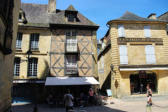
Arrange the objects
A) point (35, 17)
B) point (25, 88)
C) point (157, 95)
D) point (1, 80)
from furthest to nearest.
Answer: point (35, 17), point (157, 95), point (25, 88), point (1, 80)

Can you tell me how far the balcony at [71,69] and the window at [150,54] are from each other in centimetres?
715

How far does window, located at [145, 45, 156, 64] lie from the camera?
1340 cm

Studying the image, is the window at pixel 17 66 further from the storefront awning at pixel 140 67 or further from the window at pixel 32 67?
the storefront awning at pixel 140 67

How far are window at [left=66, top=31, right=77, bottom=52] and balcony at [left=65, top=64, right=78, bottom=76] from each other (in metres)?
1.47

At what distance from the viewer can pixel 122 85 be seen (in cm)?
1259

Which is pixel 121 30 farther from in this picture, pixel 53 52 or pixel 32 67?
pixel 32 67

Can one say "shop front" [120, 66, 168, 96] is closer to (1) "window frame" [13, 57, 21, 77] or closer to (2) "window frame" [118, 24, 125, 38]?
(2) "window frame" [118, 24, 125, 38]

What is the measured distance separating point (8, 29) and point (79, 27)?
26.3 ft

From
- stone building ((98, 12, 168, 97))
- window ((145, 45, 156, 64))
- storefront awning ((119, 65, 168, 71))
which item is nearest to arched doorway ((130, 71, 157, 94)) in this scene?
stone building ((98, 12, 168, 97))

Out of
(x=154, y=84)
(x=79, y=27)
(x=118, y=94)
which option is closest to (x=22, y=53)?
(x=79, y=27)

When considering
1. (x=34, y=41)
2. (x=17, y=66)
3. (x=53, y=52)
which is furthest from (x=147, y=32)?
(x=17, y=66)

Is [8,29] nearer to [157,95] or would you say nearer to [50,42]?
[50,42]

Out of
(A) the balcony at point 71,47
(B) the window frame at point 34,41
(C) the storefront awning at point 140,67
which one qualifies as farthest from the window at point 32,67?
(C) the storefront awning at point 140,67

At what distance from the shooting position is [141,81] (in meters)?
13.3
